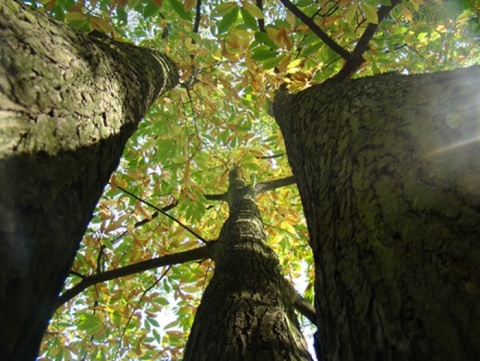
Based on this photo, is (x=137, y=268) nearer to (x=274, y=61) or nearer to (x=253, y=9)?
(x=274, y=61)

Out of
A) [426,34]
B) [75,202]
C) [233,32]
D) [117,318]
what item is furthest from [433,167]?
[117,318]

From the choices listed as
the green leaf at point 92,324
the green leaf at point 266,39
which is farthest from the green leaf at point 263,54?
the green leaf at point 92,324

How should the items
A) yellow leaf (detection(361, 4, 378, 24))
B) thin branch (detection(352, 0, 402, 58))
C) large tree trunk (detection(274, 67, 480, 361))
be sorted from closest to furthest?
large tree trunk (detection(274, 67, 480, 361)) → yellow leaf (detection(361, 4, 378, 24)) → thin branch (detection(352, 0, 402, 58))

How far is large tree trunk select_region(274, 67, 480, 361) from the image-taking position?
2.06 ft

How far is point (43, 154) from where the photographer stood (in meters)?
0.80

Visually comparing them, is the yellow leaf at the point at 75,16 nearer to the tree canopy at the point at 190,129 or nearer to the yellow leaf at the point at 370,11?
the tree canopy at the point at 190,129

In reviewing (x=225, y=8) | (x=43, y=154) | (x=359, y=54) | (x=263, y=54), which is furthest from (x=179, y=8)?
(x=43, y=154)

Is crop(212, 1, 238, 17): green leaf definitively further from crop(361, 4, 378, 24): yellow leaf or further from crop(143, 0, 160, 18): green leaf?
crop(361, 4, 378, 24): yellow leaf

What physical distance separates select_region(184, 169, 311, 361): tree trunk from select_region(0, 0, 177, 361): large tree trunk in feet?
2.65

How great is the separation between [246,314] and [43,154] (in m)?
1.13

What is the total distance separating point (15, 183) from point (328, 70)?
7.96ft

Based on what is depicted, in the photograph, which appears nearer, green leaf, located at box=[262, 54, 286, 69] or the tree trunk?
the tree trunk

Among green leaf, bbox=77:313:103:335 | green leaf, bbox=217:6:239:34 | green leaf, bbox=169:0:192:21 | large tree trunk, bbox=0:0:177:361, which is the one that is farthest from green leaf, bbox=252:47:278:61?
green leaf, bbox=77:313:103:335

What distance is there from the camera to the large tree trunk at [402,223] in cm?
63
